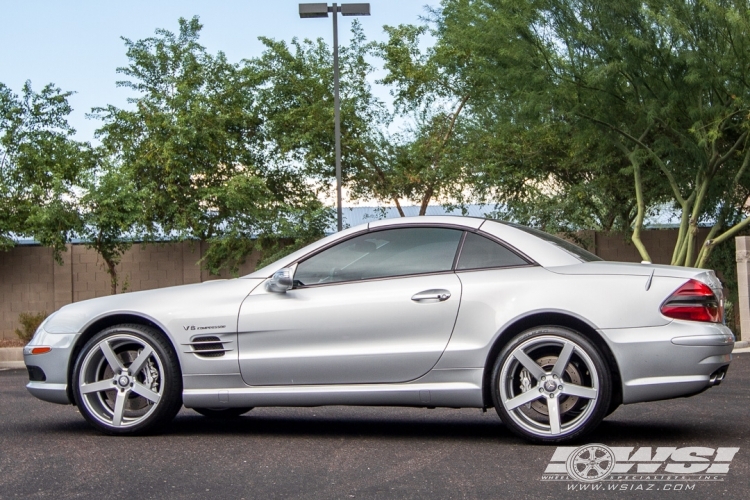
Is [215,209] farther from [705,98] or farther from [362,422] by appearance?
[362,422]

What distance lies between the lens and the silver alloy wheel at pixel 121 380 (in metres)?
6.98

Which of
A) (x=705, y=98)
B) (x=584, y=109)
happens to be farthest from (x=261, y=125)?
(x=705, y=98)

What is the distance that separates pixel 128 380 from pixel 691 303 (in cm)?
379

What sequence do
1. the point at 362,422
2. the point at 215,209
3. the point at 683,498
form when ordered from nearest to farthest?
the point at 683,498
the point at 362,422
the point at 215,209

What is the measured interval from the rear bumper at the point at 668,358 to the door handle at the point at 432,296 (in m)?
1.06

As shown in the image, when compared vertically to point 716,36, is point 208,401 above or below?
below

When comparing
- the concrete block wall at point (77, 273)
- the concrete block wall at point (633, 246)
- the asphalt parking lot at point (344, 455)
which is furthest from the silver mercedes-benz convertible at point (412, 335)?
the concrete block wall at point (633, 246)

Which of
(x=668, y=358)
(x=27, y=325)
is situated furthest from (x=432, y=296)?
(x=27, y=325)

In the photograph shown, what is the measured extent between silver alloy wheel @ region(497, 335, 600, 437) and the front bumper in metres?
3.10

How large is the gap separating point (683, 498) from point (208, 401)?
329 centimetres

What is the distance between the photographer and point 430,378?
6.52 meters

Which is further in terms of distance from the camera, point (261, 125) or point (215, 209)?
point (261, 125)

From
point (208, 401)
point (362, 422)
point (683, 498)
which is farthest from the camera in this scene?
point (362, 422)

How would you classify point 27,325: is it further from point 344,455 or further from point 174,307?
point 344,455
